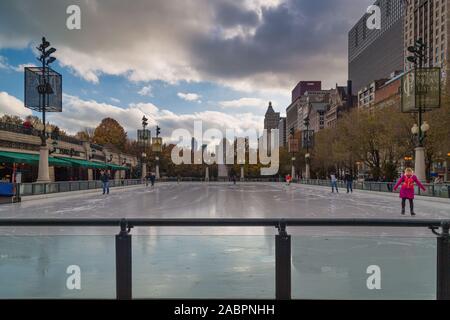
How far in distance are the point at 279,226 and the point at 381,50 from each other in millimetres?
156734

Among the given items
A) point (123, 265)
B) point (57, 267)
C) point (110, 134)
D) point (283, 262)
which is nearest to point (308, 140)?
point (57, 267)

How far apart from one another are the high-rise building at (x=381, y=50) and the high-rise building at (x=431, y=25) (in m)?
7.84

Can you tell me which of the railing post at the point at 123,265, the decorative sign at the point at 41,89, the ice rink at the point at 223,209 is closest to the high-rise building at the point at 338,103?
the ice rink at the point at 223,209

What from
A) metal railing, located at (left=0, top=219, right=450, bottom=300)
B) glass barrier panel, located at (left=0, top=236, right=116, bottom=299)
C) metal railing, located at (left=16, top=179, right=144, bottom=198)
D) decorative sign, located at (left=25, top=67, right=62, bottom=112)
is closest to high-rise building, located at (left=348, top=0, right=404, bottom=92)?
metal railing, located at (left=16, top=179, right=144, bottom=198)

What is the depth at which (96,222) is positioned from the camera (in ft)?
12.8

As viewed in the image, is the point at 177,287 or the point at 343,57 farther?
the point at 343,57

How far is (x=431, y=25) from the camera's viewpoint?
348 feet

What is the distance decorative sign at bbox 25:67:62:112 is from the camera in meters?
24.8

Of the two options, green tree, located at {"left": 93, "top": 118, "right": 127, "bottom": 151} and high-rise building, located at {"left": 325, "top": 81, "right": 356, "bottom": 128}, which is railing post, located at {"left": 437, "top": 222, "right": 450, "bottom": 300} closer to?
green tree, located at {"left": 93, "top": 118, "right": 127, "bottom": 151}

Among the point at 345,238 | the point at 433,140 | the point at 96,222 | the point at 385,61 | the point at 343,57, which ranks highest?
the point at 343,57

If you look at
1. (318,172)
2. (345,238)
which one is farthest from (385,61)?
(345,238)

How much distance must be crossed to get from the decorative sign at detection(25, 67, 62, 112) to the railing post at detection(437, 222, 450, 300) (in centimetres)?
2561
